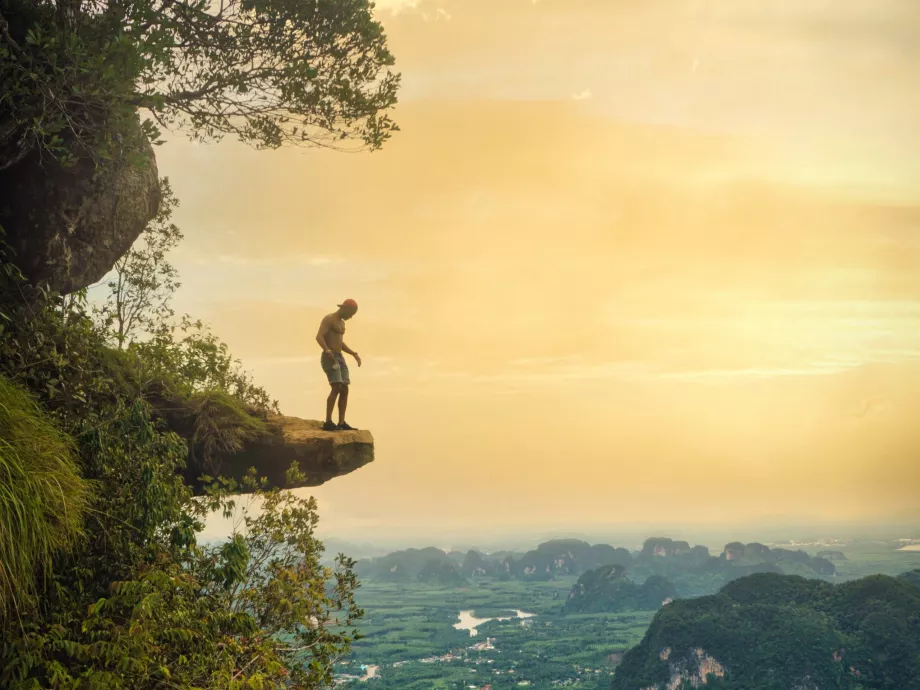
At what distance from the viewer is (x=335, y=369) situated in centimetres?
998

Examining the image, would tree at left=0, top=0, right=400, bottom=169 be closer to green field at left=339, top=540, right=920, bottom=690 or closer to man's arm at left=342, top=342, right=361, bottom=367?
man's arm at left=342, top=342, right=361, bottom=367

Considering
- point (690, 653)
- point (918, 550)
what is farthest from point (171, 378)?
point (918, 550)

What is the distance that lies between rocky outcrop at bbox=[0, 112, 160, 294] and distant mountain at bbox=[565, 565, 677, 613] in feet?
394

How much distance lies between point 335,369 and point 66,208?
3.71 m

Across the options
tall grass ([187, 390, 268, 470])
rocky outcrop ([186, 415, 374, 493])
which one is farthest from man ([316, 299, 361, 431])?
tall grass ([187, 390, 268, 470])

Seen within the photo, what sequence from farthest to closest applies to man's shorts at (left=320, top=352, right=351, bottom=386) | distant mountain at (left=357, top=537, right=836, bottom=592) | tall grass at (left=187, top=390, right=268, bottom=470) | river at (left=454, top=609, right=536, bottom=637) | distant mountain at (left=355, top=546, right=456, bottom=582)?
1. distant mountain at (left=355, top=546, right=456, bottom=582)
2. distant mountain at (left=357, top=537, right=836, bottom=592)
3. river at (left=454, top=609, right=536, bottom=637)
4. man's shorts at (left=320, top=352, right=351, bottom=386)
5. tall grass at (left=187, top=390, right=268, bottom=470)

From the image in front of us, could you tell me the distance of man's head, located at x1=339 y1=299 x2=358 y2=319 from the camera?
10.1 meters

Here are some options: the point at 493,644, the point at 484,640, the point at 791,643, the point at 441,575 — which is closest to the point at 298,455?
the point at 791,643

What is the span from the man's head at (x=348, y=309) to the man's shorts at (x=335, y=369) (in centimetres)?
53

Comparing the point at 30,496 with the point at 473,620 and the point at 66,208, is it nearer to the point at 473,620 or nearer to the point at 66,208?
the point at 66,208

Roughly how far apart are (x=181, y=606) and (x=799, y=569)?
6703 inches

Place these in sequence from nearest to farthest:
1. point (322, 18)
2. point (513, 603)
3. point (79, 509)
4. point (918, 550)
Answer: point (79, 509) < point (322, 18) < point (513, 603) < point (918, 550)

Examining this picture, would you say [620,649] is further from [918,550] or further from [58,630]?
[918,550]

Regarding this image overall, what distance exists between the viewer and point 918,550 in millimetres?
197125
